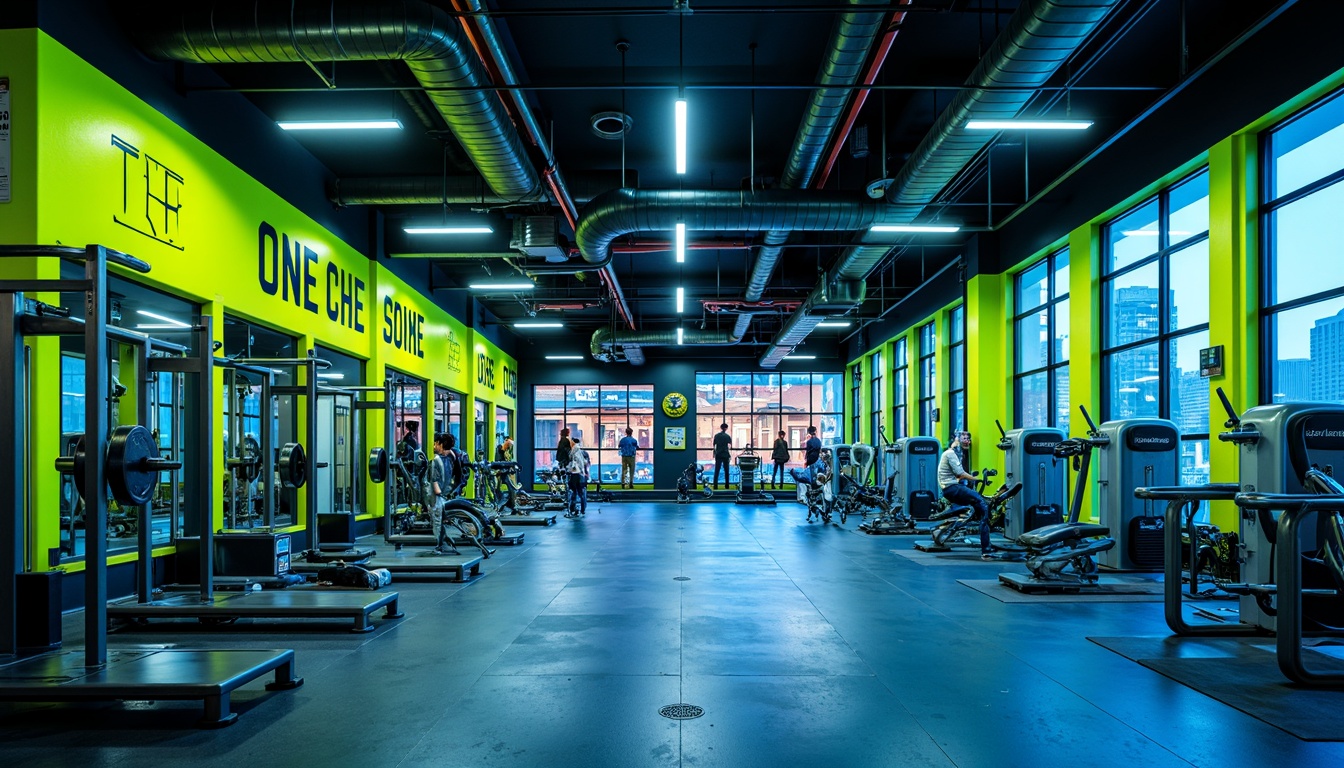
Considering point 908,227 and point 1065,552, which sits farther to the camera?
point 908,227

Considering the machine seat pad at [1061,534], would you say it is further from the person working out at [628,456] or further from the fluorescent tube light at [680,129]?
the person working out at [628,456]

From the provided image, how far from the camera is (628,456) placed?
21.5 meters

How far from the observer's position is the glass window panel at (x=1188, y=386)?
7816 mm

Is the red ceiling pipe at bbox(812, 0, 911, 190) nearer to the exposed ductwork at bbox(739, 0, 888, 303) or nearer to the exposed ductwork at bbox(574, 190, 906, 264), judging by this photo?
the exposed ductwork at bbox(739, 0, 888, 303)

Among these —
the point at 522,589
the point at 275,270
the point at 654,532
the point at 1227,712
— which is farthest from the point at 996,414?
the point at 275,270

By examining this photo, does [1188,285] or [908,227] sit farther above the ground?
[908,227]

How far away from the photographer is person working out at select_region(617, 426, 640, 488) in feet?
69.1

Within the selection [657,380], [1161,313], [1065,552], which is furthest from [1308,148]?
[657,380]

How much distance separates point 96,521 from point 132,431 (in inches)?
18.4

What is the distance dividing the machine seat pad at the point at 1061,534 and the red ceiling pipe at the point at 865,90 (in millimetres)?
3914

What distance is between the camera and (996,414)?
A: 40.1ft

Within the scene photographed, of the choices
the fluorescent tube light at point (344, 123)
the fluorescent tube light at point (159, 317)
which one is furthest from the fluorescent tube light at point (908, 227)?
the fluorescent tube light at point (159, 317)

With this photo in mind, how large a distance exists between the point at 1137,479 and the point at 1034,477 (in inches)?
71.7

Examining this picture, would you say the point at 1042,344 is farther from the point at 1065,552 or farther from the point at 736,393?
the point at 736,393
